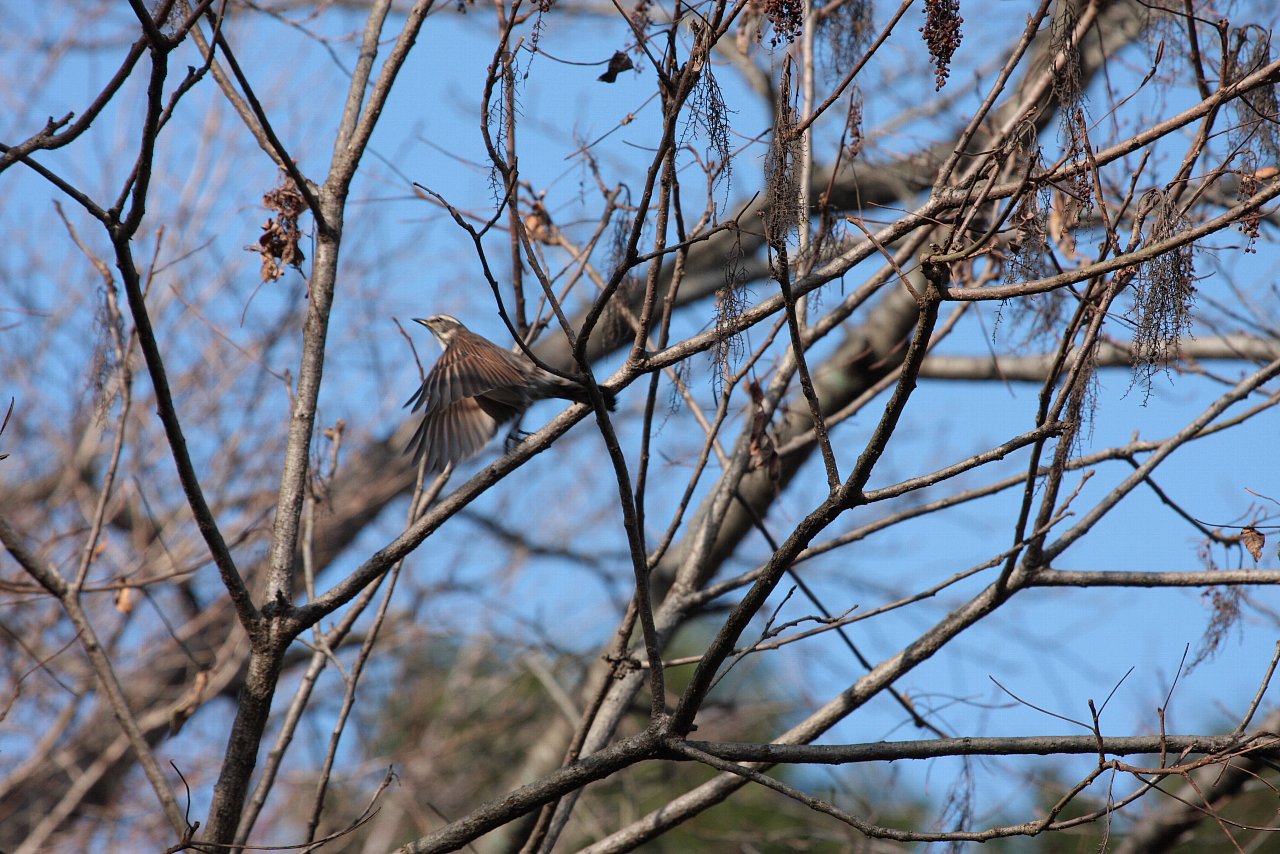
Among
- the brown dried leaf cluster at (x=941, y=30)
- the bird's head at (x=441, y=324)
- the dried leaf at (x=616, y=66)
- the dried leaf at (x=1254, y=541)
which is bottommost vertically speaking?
the dried leaf at (x=1254, y=541)

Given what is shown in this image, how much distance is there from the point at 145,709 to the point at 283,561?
5.99m

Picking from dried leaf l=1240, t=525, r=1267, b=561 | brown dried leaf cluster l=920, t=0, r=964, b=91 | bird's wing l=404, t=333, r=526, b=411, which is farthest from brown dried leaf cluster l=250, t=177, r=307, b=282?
dried leaf l=1240, t=525, r=1267, b=561

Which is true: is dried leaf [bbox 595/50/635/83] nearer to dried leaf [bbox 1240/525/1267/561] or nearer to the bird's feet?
the bird's feet

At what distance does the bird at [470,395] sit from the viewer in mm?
3389

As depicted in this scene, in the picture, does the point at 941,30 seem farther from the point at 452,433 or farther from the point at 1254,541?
the point at 452,433

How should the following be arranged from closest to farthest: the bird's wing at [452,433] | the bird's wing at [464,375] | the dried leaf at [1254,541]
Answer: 1. the dried leaf at [1254,541]
2. the bird's wing at [464,375]
3. the bird's wing at [452,433]

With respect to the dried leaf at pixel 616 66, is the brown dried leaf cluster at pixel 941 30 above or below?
below

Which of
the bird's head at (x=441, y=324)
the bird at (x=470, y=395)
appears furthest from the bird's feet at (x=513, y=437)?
the bird's head at (x=441, y=324)

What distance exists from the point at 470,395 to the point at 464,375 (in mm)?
263

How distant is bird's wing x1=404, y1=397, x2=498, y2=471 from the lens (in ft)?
11.5

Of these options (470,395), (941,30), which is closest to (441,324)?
(470,395)

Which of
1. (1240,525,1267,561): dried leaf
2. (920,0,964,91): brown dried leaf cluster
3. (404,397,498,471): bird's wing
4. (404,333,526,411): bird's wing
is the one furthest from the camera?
(404,397,498,471): bird's wing

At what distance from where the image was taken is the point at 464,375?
11.3ft

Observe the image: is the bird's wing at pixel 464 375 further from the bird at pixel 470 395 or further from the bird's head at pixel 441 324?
the bird's head at pixel 441 324
